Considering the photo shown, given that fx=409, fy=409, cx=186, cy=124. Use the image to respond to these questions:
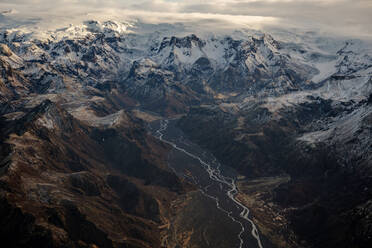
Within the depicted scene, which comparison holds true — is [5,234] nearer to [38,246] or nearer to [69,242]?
[38,246]

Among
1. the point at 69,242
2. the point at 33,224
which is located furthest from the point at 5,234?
the point at 69,242

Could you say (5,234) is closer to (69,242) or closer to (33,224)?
(33,224)

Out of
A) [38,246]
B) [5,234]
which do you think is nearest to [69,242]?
[38,246]
